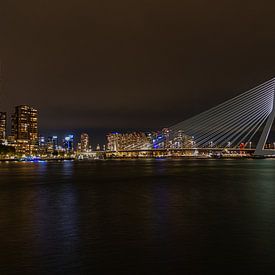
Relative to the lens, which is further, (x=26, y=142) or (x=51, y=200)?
(x=26, y=142)

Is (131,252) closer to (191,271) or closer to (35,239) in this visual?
(191,271)

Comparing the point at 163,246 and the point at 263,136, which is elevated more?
the point at 263,136

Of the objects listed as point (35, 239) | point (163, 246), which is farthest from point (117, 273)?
point (35, 239)

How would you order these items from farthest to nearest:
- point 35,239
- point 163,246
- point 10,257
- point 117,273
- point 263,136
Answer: point 263,136
point 35,239
point 163,246
point 10,257
point 117,273

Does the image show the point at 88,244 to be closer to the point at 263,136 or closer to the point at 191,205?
the point at 191,205

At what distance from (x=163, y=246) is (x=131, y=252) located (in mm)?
822

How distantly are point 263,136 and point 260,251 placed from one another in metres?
50.3

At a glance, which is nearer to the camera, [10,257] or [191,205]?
[10,257]

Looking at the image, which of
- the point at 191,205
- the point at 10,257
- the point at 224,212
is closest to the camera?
the point at 10,257

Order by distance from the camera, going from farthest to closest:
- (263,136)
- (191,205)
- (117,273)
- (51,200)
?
(263,136) → (51,200) → (191,205) → (117,273)

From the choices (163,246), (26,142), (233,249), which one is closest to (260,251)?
(233,249)

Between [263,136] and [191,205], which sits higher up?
[263,136]

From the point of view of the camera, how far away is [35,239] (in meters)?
10.2

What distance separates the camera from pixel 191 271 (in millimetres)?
7500
